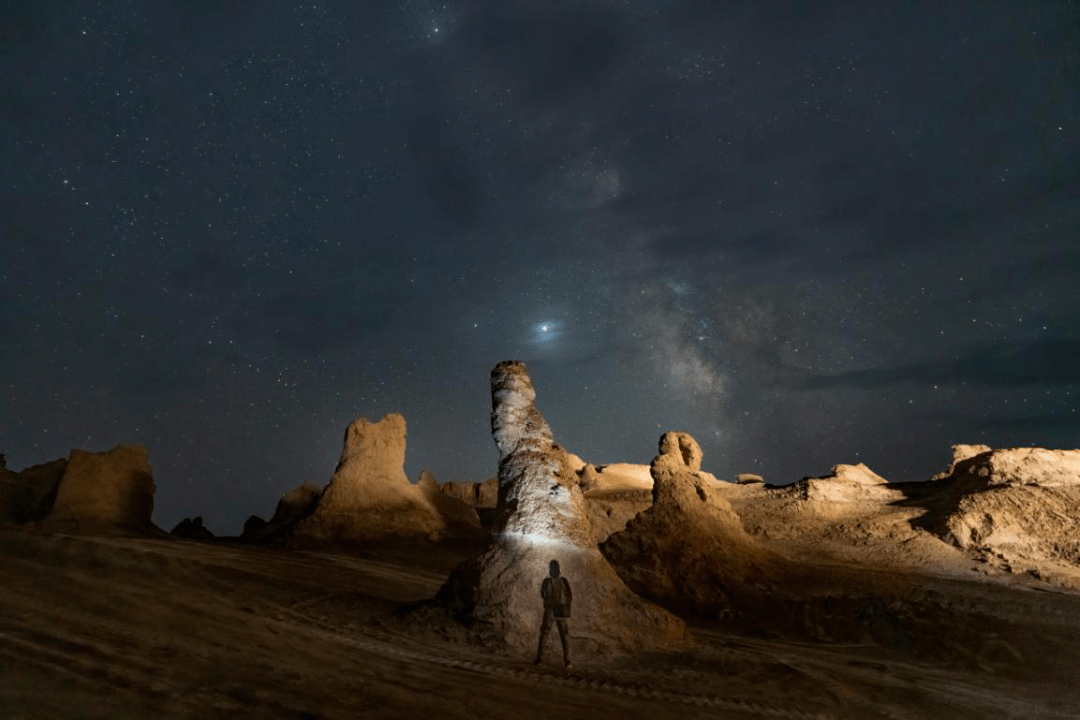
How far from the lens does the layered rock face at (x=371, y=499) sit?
82.2 feet

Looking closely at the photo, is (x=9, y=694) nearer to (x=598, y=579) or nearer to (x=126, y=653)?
(x=126, y=653)

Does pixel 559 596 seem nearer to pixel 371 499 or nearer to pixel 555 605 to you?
→ pixel 555 605

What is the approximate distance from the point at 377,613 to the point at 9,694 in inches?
280

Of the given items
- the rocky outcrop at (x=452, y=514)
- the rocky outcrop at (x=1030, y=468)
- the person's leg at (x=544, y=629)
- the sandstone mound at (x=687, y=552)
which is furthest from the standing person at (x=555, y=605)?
the rocky outcrop at (x=1030, y=468)

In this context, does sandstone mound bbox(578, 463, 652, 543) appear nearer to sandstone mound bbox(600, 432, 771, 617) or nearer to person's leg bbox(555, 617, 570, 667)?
sandstone mound bbox(600, 432, 771, 617)

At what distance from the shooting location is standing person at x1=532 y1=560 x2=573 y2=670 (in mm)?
9312

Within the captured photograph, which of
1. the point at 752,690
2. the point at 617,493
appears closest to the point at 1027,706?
the point at 752,690

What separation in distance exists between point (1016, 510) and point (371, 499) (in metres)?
23.8

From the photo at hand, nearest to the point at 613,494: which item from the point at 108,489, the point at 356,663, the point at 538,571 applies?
the point at 108,489

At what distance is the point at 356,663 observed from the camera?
7133mm

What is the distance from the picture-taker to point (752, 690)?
28.6 ft

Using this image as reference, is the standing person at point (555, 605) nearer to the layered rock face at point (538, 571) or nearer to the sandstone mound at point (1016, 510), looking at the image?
the layered rock face at point (538, 571)

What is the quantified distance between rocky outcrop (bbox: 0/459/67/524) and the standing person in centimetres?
2355

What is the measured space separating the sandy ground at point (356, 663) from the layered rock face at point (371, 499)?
32.8 feet
